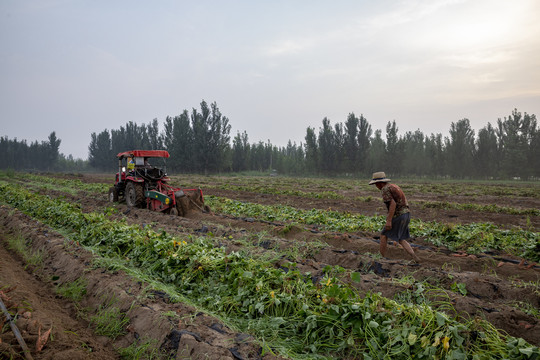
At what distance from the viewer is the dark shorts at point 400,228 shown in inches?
255

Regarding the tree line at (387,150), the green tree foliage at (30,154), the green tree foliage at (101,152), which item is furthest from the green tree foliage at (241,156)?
the green tree foliage at (30,154)

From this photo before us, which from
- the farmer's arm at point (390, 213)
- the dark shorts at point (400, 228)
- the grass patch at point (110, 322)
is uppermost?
the farmer's arm at point (390, 213)

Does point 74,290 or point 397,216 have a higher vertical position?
point 397,216

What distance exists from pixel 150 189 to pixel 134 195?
2.01ft

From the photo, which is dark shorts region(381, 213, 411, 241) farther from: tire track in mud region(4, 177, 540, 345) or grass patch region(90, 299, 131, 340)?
grass patch region(90, 299, 131, 340)

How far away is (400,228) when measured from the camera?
6496mm

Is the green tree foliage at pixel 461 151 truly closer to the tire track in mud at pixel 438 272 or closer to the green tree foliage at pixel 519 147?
the green tree foliage at pixel 519 147

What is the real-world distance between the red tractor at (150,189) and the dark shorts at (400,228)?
23.9 feet

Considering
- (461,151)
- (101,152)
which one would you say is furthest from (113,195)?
(101,152)

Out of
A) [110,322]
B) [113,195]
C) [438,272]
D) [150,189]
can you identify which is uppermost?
[150,189]

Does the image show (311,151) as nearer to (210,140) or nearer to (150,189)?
(210,140)

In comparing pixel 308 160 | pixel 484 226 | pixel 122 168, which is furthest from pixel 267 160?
pixel 484 226

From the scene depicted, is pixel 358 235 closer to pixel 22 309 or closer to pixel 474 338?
pixel 474 338

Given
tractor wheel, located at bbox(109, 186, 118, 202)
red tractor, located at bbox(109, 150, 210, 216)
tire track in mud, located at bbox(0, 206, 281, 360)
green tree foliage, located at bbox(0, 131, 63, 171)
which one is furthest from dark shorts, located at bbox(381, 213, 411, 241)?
green tree foliage, located at bbox(0, 131, 63, 171)
